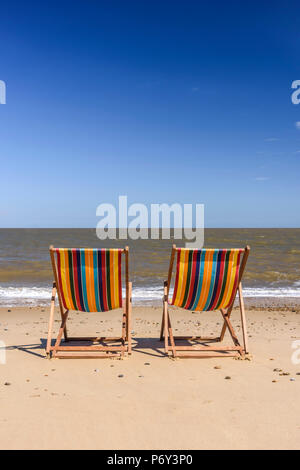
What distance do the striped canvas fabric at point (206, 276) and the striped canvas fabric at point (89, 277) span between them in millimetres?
728

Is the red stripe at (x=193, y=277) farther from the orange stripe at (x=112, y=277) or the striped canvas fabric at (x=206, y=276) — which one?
the orange stripe at (x=112, y=277)

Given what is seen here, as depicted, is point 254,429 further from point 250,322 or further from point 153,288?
point 153,288

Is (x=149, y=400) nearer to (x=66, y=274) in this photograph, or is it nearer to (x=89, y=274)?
(x=89, y=274)

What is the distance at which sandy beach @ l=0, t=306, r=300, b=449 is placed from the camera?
2352mm

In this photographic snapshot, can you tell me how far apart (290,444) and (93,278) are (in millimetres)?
2500

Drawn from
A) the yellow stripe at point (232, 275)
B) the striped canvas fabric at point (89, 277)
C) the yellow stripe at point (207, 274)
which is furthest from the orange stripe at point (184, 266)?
the striped canvas fabric at point (89, 277)

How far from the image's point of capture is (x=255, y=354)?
4230mm

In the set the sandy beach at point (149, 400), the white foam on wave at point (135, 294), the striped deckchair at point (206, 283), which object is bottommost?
the white foam on wave at point (135, 294)

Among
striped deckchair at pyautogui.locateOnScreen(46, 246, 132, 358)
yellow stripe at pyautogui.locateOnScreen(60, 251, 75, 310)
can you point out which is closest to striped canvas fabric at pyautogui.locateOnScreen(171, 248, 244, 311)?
striped deckchair at pyautogui.locateOnScreen(46, 246, 132, 358)

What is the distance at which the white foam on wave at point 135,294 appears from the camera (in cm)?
912

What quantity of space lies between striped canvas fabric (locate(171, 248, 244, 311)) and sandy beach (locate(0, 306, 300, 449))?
714mm

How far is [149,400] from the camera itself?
2949 mm

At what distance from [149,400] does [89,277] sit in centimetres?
157
